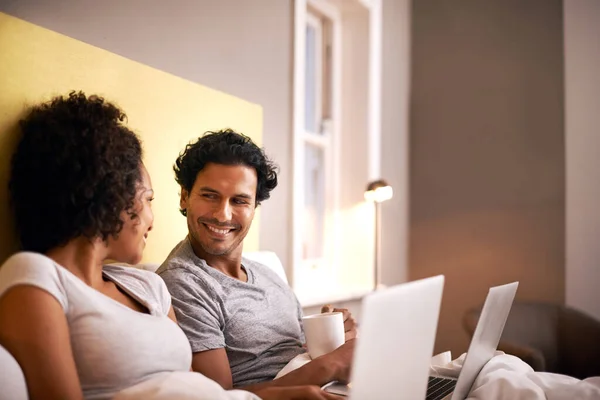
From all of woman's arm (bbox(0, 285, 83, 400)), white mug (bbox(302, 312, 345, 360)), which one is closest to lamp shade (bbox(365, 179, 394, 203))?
white mug (bbox(302, 312, 345, 360))

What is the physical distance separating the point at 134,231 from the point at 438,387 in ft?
2.79

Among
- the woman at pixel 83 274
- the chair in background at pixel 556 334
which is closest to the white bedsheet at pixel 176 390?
the woman at pixel 83 274

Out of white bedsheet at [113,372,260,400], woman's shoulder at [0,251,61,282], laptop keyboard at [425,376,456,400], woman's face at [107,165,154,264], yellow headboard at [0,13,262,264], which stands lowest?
laptop keyboard at [425,376,456,400]

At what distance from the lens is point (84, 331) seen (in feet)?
3.38

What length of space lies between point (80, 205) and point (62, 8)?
705 millimetres

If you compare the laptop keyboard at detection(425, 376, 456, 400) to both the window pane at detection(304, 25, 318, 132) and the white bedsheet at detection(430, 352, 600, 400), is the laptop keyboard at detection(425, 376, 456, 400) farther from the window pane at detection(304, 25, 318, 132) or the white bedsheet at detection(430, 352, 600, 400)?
the window pane at detection(304, 25, 318, 132)

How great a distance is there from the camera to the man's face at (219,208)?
1560 millimetres

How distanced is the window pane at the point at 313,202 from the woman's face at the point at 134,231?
1.97 metres

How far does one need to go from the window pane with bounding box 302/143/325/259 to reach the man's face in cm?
158

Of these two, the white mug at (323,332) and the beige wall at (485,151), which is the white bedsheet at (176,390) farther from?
the beige wall at (485,151)

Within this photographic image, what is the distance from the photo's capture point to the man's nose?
1.55 meters

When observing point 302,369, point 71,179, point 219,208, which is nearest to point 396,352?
point 302,369

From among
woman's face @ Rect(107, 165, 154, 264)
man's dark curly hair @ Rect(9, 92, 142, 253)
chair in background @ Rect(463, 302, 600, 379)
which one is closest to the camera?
man's dark curly hair @ Rect(9, 92, 142, 253)

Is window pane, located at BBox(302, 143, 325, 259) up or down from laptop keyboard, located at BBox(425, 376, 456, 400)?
up
